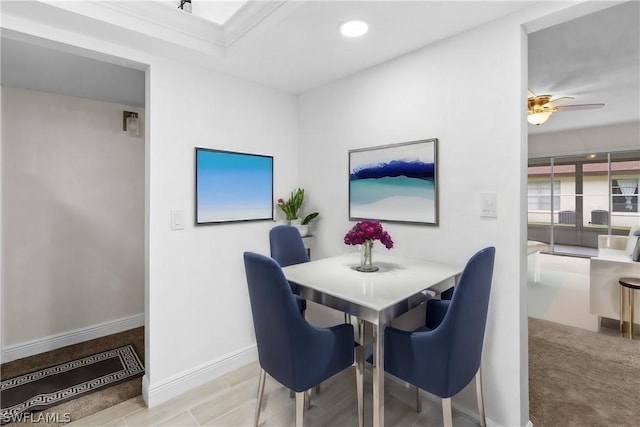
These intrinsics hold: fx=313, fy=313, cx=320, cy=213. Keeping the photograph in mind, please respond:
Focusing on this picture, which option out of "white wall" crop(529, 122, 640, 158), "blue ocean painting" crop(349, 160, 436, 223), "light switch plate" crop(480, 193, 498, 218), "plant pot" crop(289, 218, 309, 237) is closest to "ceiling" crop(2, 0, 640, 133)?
"blue ocean painting" crop(349, 160, 436, 223)

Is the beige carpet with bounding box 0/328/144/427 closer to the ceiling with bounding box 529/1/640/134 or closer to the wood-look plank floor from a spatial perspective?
the wood-look plank floor

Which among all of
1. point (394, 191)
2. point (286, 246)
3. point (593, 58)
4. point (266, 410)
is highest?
point (593, 58)

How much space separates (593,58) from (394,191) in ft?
7.19

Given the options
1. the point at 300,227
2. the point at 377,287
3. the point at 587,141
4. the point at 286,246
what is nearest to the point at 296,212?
the point at 300,227

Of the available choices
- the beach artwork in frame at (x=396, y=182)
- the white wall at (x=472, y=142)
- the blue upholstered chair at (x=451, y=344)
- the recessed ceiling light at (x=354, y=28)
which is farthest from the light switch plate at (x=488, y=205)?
the recessed ceiling light at (x=354, y=28)

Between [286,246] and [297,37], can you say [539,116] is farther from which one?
[286,246]

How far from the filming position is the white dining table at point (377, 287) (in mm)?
1393

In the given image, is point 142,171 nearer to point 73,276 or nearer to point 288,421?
point 73,276

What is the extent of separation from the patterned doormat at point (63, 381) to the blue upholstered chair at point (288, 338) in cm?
154

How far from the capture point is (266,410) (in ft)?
6.50

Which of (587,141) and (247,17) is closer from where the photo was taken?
(247,17)

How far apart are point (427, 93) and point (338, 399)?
6.88 ft

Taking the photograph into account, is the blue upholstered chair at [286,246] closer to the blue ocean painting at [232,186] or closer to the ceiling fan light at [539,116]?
the blue ocean painting at [232,186]

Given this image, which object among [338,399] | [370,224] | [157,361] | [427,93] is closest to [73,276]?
[157,361]
